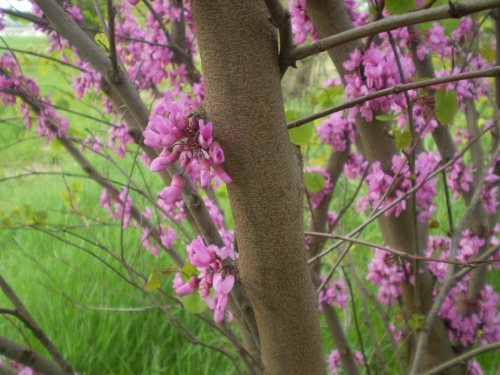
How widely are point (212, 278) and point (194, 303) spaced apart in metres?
0.07

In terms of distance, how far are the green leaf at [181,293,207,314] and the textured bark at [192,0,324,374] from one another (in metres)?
0.09

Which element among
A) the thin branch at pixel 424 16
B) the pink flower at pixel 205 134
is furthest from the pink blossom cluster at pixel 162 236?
the thin branch at pixel 424 16

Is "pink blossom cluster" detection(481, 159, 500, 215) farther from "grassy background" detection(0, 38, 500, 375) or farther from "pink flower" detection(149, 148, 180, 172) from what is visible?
"pink flower" detection(149, 148, 180, 172)

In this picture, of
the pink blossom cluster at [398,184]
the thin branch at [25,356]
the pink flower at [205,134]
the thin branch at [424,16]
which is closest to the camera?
the thin branch at [424,16]

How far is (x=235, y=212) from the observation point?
0.53m

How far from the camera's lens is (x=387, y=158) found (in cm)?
109

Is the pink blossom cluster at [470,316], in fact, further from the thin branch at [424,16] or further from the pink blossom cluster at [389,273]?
the thin branch at [424,16]

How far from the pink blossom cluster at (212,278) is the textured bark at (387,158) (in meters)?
0.52

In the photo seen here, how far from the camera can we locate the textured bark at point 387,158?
2.98ft

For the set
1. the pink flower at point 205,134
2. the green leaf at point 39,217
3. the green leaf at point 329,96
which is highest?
A: the green leaf at point 329,96

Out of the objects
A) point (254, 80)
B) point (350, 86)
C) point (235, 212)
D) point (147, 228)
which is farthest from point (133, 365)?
point (254, 80)

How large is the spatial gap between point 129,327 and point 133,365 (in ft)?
0.57

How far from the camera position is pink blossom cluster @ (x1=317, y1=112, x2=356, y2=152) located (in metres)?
1.48

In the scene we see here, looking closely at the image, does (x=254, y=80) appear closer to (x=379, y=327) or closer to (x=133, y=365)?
(x=133, y=365)
